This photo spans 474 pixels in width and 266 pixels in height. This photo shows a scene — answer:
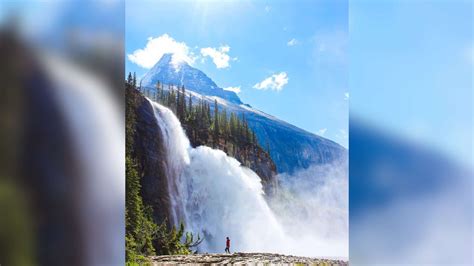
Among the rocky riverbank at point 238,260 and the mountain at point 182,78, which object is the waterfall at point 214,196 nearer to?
the rocky riverbank at point 238,260

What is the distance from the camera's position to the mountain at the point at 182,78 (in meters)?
4.24

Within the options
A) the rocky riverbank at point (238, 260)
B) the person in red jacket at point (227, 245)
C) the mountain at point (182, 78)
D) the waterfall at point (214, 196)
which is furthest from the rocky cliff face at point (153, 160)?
the person in red jacket at point (227, 245)

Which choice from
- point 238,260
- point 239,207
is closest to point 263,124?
point 239,207

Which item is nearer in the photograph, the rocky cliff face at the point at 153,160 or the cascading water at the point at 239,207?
the cascading water at the point at 239,207

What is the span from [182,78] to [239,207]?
49.9 inches

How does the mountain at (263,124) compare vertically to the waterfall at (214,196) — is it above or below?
above

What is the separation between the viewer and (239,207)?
14.1 feet

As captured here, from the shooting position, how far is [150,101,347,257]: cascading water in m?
4.17

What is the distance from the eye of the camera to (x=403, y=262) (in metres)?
3.45

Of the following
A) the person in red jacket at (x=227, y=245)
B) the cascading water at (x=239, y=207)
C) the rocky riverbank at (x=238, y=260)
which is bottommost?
the rocky riverbank at (x=238, y=260)

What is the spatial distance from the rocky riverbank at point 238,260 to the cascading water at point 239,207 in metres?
0.05

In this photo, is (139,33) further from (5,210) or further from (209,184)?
(5,210)

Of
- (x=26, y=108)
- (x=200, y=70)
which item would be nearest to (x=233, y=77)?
(x=200, y=70)

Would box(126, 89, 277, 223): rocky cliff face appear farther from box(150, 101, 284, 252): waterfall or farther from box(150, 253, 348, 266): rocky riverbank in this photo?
box(150, 253, 348, 266): rocky riverbank
